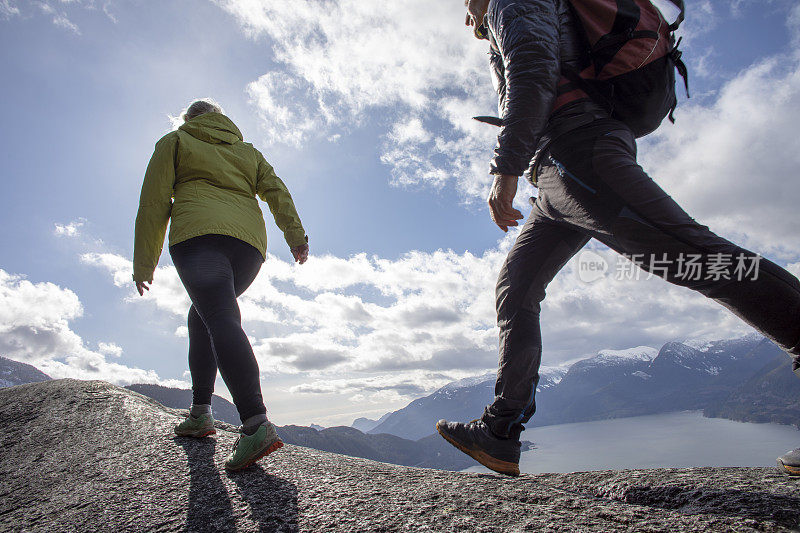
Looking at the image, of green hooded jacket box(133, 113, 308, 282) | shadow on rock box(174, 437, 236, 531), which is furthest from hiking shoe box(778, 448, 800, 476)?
green hooded jacket box(133, 113, 308, 282)

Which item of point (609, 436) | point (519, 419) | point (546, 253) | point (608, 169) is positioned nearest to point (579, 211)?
point (608, 169)

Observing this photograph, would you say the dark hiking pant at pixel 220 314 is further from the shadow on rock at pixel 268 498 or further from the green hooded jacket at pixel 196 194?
the shadow on rock at pixel 268 498

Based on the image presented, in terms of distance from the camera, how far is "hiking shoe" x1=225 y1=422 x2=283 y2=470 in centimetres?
209

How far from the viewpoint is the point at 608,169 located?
186 centimetres

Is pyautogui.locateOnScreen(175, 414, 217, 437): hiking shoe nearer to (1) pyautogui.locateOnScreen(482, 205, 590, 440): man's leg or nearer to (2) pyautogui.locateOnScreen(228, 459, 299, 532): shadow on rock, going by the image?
(2) pyautogui.locateOnScreen(228, 459, 299, 532): shadow on rock

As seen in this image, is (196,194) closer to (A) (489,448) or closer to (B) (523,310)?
(B) (523,310)

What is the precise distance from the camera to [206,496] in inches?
69.5

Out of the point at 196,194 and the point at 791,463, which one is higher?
the point at 196,194

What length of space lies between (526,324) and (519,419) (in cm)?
55

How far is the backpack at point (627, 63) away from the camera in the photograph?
1938 millimetres

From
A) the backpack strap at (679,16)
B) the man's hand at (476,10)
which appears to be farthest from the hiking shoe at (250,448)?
A: the backpack strap at (679,16)

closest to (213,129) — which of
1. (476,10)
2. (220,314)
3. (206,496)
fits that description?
(220,314)

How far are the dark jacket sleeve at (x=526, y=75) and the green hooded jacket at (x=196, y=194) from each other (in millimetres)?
1813

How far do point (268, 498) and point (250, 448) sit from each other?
0.47m
